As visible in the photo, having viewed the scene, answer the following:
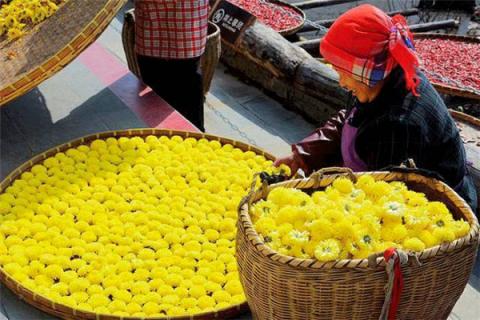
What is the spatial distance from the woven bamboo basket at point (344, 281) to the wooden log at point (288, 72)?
2607mm

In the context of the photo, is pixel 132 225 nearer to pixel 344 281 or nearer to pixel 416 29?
pixel 344 281

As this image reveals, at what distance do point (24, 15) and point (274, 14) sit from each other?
3.11 metres

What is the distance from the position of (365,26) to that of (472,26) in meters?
6.87

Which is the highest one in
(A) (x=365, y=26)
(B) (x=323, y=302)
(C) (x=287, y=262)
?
(A) (x=365, y=26)

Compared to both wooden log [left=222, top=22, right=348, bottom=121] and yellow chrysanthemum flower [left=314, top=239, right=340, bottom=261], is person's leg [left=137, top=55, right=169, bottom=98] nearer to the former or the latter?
wooden log [left=222, top=22, right=348, bottom=121]

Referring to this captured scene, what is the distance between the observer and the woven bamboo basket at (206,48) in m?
4.27

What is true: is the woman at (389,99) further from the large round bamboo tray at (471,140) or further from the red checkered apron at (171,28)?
the red checkered apron at (171,28)

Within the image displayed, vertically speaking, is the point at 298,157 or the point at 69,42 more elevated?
the point at 69,42

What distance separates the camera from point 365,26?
84.9 inches

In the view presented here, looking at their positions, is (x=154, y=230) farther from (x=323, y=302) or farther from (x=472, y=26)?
(x=472, y=26)

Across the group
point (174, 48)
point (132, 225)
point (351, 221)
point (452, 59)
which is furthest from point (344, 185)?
point (452, 59)

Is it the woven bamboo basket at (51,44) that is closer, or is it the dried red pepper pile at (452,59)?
the woven bamboo basket at (51,44)

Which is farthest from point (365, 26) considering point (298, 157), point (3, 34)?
point (3, 34)

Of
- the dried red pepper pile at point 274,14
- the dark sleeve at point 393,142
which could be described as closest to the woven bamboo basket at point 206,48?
the dried red pepper pile at point 274,14
